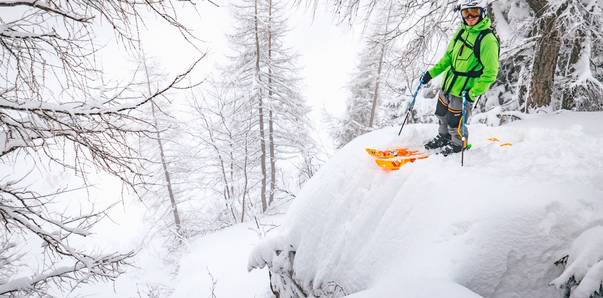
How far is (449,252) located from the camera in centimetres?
222

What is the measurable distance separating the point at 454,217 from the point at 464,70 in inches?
90.4

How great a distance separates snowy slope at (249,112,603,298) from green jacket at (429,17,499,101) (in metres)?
0.77

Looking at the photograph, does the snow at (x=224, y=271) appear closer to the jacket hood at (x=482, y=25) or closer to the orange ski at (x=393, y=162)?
the orange ski at (x=393, y=162)

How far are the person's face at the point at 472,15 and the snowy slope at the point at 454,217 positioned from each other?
5.16 feet

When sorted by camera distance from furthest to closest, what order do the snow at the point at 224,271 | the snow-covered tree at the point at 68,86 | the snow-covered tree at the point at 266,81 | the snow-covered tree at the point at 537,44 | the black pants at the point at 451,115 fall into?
the snow-covered tree at the point at 266,81, the snow at the point at 224,271, the snow-covered tree at the point at 537,44, the black pants at the point at 451,115, the snow-covered tree at the point at 68,86

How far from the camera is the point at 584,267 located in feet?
5.93

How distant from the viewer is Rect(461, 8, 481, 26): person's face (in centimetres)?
359

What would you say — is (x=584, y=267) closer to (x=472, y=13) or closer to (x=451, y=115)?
(x=451, y=115)

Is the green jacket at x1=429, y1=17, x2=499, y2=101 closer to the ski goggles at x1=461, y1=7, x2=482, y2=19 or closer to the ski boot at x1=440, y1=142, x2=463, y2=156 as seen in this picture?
the ski goggles at x1=461, y1=7, x2=482, y2=19

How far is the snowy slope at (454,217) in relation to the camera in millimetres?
2105

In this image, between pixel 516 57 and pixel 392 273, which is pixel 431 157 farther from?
pixel 516 57

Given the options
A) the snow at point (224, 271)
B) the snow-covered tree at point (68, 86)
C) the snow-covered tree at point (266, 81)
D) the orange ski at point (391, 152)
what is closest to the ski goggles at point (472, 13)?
the orange ski at point (391, 152)

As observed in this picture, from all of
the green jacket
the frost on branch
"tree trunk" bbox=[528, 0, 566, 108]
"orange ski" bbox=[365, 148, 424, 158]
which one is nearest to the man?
A: the green jacket

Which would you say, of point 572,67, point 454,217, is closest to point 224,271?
point 454,217
